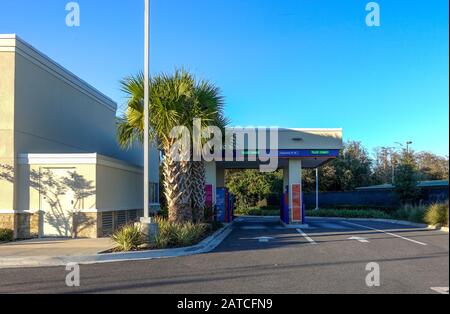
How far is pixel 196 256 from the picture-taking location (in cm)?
1339

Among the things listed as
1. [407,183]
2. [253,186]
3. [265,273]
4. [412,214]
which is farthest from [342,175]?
[265,273]

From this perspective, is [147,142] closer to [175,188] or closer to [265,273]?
[175,188]

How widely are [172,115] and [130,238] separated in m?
4.78

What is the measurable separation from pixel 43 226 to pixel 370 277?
41.8 ft

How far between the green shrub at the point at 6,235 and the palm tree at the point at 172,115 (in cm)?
537

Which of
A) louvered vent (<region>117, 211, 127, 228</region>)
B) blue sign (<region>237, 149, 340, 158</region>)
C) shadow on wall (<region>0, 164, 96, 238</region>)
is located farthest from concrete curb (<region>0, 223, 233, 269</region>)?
blue sign (<region>237, 149, 340, 158</region>)

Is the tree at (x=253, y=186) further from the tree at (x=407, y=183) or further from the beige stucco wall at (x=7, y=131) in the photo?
the beige stucco wall at (x=7, y=131)

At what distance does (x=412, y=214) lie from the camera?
2939 centimetres

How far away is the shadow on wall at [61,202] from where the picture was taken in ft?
59.2

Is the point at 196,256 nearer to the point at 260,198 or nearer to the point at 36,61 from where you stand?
the point at 36,61

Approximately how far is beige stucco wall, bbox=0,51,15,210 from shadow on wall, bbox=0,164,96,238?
75 cm

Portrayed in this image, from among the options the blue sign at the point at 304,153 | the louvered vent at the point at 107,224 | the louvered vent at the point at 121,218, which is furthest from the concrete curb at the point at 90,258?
the blue sign at the point at 304,153

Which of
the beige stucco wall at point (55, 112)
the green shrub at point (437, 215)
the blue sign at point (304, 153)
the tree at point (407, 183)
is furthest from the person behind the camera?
the tree at point (407, 183)
